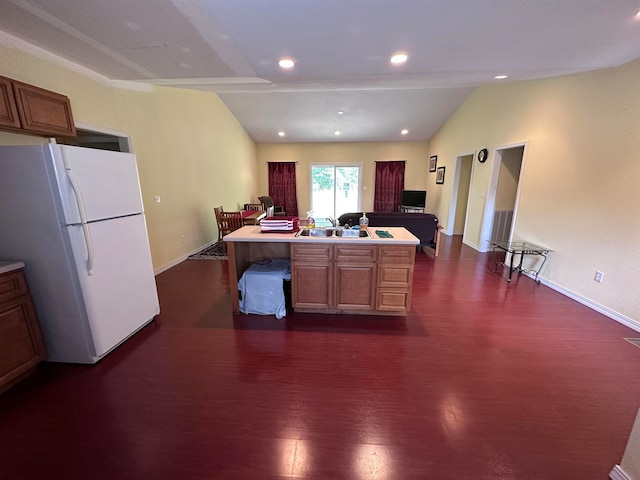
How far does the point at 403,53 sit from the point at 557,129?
2.54 meters

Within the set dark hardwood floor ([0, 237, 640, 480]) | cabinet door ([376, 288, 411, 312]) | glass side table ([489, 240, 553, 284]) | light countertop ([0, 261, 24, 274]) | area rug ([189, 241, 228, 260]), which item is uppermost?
light countertop ([0, 261, 24, 274])

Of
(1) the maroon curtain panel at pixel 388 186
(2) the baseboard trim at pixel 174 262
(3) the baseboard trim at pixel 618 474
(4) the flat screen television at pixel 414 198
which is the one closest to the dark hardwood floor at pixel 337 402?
(3) the baseboard trim at pixel 618 474

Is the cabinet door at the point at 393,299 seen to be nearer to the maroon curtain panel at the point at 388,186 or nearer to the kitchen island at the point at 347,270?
the kitchen island at the point at 347,270

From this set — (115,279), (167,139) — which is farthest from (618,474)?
(167,139)

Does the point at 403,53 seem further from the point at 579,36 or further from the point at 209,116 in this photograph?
the point at 209,116

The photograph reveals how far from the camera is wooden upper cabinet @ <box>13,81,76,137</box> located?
6.60ft

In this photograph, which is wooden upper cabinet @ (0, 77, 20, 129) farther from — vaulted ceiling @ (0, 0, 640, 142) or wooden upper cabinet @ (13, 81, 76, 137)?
vaulted ceiling @ (0, 0, 640, 142)

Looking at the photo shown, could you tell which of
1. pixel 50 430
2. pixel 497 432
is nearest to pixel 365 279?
pixel 497 432

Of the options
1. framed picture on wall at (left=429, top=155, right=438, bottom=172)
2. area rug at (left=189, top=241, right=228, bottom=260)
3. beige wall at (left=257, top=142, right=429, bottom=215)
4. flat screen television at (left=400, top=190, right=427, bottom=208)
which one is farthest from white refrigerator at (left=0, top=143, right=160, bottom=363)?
framed picture on wall at (left=429, top=155, right=438, bottom=172)

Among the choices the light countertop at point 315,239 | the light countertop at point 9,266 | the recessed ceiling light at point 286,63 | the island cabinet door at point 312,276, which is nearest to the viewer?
the light countertop at point 9,266

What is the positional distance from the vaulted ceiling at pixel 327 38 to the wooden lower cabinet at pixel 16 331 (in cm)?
190

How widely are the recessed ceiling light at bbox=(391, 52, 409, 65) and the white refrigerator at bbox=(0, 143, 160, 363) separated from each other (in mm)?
2638

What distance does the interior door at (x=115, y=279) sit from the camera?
1.89 m

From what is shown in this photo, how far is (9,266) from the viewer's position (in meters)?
1.72
